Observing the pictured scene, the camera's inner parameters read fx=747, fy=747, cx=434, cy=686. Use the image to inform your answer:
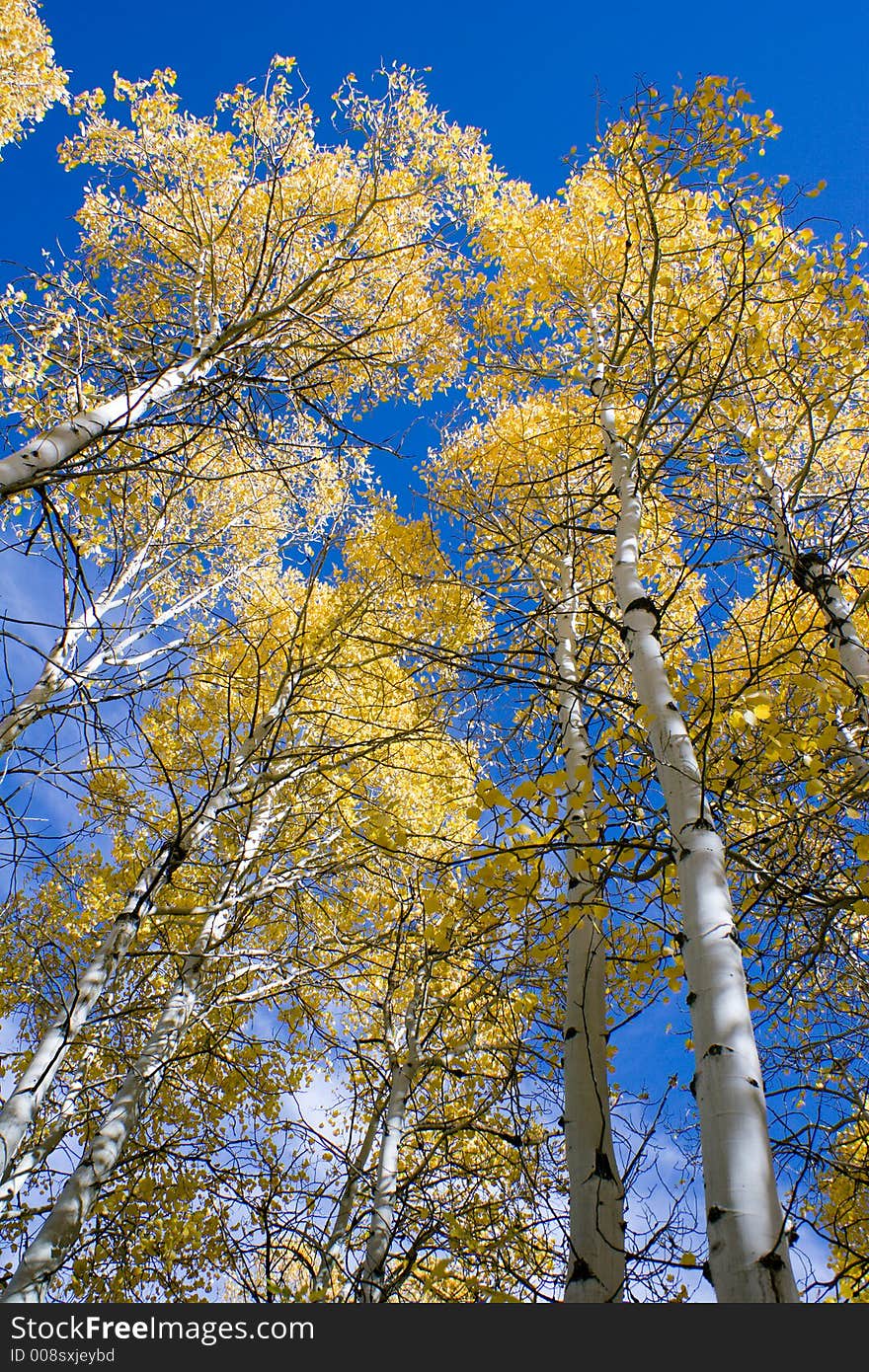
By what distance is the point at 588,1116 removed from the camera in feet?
8.68

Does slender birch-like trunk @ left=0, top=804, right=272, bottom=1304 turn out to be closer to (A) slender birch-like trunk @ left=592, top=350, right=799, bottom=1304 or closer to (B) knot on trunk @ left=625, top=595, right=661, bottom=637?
(A) slender birch-like trunk @ left=592, top=350, right=799, bottom=1304

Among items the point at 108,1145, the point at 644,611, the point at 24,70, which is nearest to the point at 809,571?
the point at 644,611

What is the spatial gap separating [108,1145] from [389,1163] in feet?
6.21

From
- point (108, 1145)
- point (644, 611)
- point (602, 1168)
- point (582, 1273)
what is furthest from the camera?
A: point (108, 1145)

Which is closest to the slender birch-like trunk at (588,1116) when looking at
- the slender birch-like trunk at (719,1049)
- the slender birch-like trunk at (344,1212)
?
the slender birch-like trunk at (719,1049)

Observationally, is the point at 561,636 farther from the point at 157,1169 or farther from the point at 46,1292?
the point at 157,1169

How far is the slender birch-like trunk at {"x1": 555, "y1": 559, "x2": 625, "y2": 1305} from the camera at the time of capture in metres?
2.33

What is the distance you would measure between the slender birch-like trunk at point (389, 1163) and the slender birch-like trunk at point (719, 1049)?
237 cm

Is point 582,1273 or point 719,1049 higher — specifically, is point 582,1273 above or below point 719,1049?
below

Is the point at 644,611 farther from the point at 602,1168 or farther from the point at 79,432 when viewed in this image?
the point at 79,432

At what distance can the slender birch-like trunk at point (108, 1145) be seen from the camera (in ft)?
10.9

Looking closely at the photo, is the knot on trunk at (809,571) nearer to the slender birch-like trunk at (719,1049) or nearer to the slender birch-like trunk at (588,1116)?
the slender birch-like trunk at (719,1049)
